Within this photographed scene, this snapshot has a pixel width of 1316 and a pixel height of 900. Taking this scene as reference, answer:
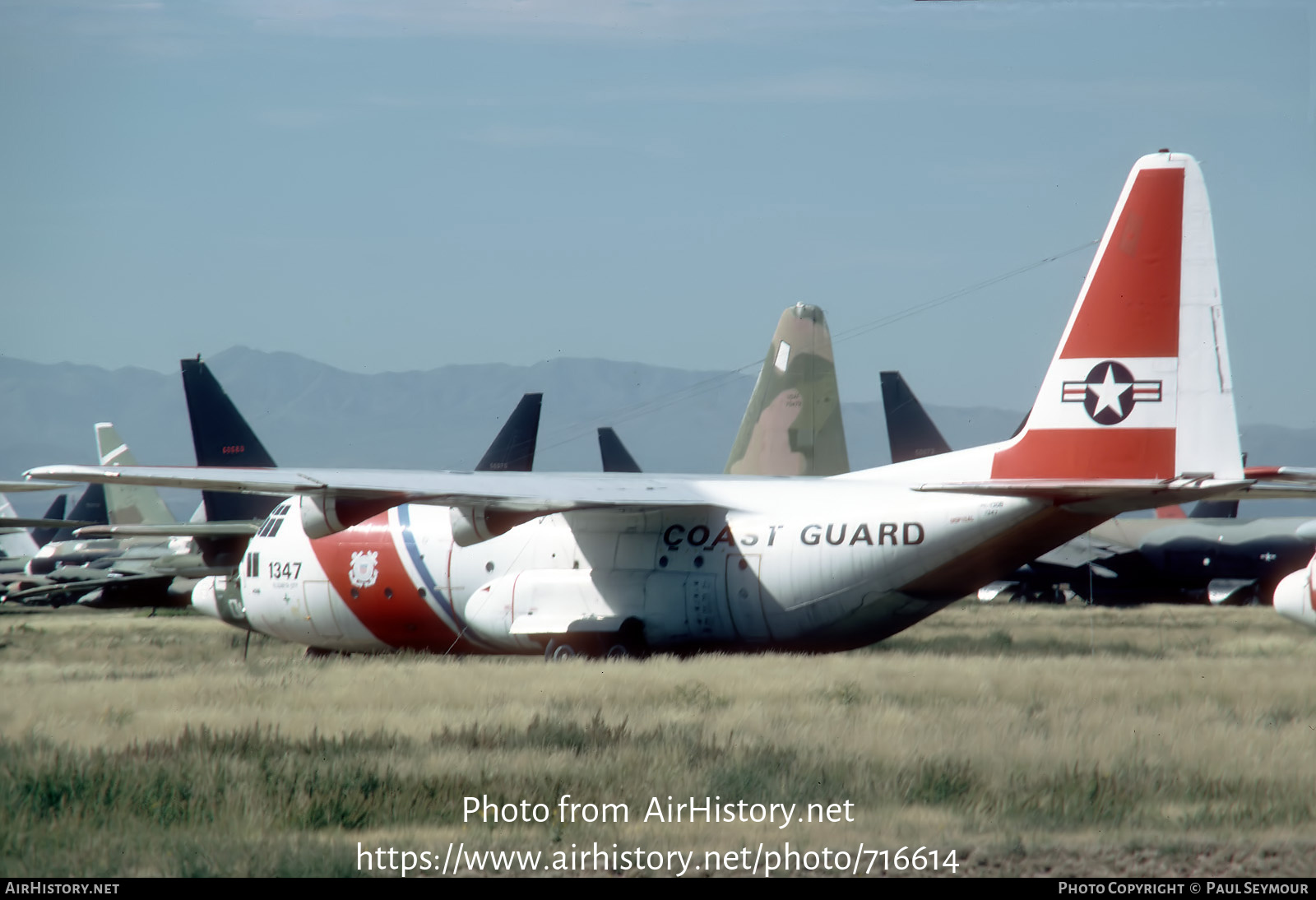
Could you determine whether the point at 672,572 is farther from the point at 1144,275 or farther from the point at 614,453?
the point at 614,453

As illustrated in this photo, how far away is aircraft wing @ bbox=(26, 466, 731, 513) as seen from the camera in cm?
1758

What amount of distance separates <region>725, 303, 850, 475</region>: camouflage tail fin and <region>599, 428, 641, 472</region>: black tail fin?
16.8 m

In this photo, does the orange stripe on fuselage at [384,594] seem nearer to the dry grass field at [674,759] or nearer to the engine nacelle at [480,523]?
the dry grass field at [674,759]

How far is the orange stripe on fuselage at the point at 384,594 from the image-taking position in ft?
70.6

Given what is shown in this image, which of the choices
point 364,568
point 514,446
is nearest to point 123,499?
point 514,446

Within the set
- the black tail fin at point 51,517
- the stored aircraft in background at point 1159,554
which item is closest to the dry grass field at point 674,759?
the stored aircraft in background at point 1159,554

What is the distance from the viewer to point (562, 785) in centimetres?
988

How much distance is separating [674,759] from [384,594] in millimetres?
11735

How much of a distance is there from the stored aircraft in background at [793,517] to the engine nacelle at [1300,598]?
16.8 ft

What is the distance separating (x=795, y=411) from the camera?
27.6 m

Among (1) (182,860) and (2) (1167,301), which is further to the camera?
(2) (1167,301)

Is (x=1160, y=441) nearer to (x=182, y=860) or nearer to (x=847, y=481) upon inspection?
(x=847, y=481)
